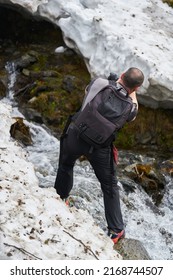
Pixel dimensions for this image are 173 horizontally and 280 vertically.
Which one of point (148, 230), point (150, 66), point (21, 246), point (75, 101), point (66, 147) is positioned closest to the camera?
point (21, 246)

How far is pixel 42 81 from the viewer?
1000 cm

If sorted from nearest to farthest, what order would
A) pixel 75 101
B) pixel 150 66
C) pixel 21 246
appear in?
pixel 21 246 < pixel 150 66 < pixel 75 101

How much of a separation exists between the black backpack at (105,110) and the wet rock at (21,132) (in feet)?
10.7

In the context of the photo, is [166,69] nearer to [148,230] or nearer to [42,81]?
[42,81]

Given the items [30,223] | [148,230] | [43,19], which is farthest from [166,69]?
[30,223]

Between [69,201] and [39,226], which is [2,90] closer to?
[69,201]

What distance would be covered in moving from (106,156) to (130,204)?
2.28 m

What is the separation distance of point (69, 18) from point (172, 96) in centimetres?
346

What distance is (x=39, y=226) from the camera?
432 cm

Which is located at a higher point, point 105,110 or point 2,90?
point 105,110

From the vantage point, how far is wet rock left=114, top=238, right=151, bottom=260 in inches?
235

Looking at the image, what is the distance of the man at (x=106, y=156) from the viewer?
5.29 meters

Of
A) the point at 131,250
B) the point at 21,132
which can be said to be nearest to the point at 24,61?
the point at 21,132

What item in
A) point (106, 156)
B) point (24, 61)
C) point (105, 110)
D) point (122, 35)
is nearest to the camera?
point (105, 110)
